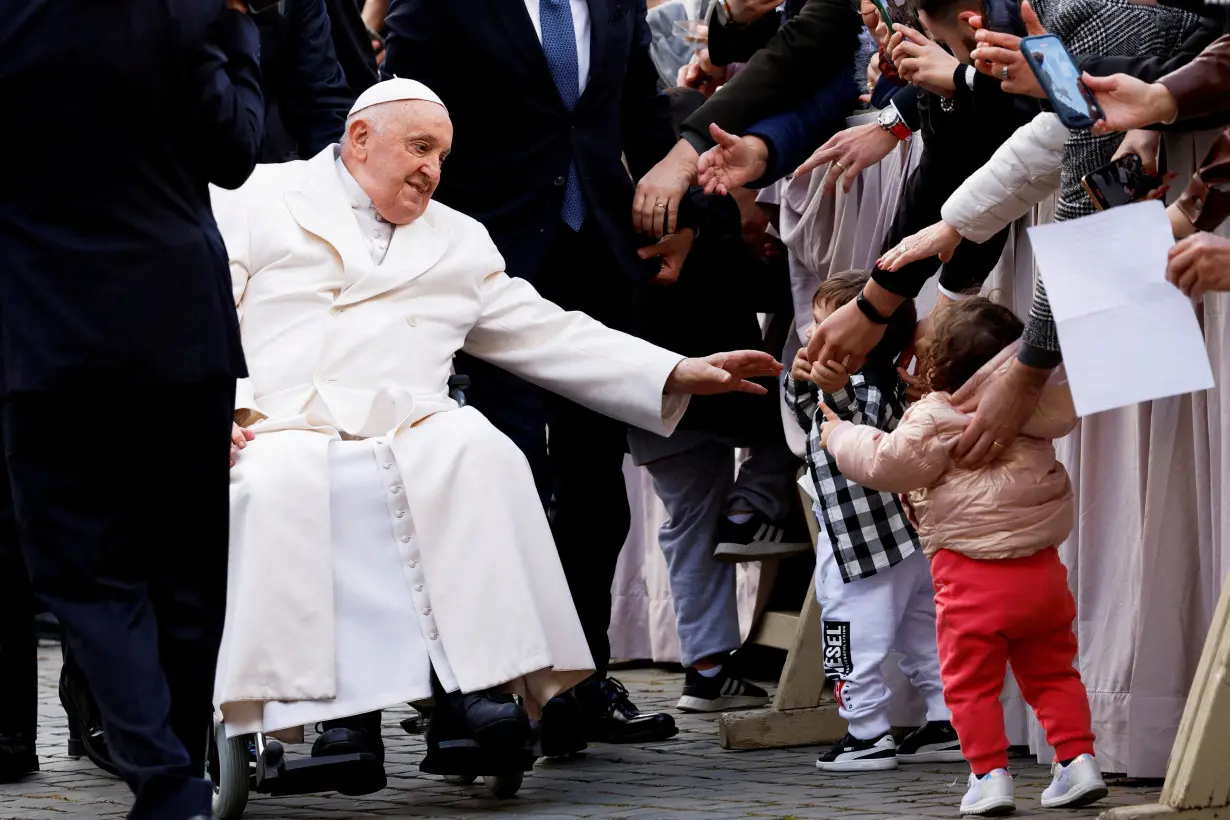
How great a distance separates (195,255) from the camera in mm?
4047

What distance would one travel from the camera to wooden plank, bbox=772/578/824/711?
5.79 metres

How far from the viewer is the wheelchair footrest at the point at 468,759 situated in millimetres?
4633

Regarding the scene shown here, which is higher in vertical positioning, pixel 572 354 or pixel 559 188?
pixel 559 188

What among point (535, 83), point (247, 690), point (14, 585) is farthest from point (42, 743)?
point (535, 83)

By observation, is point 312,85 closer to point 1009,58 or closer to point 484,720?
point 484,720

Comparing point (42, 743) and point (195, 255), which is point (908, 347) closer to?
point (195, 255)

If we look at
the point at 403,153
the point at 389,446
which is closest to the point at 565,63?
the point at 403,153

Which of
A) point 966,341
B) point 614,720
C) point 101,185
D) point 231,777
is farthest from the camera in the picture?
point 614,720

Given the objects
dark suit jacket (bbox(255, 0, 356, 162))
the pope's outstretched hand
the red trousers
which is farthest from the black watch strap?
dark suit jacket (bbox(255, 0, 356, 162))

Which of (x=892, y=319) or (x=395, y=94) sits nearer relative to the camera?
(x=395, y=94)

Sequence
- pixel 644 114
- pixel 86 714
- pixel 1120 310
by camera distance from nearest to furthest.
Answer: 1. pixel 1120 310
2. pixel 86 714
3. pixel 644 114

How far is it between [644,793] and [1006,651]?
1.03 meters

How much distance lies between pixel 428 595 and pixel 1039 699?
1.45 meters

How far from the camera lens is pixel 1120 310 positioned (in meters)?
3.53
